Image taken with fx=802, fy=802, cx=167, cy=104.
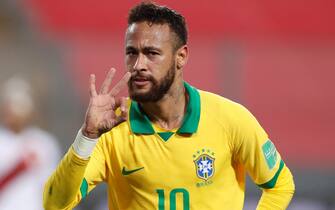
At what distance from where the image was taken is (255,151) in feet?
10.8

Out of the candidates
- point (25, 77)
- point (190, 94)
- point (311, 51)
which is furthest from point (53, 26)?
point (190, 94)

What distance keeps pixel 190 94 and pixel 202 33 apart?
3.90 m

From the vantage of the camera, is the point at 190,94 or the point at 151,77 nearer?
the point at 151,77

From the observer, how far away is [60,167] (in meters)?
3.00

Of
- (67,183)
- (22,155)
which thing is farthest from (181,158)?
(22,155)

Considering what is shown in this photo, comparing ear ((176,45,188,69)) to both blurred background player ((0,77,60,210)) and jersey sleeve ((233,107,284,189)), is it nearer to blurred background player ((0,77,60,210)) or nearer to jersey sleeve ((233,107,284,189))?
jersey sleeve ((233,107,284,189))

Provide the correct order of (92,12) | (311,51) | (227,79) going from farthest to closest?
(92,12), (311,51), (227,79)

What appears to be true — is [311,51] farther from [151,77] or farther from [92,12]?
[151,77]

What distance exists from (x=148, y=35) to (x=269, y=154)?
719mm

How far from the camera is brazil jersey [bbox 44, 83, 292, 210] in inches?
127

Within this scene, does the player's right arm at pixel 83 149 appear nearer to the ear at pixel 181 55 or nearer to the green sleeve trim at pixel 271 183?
the ear at pixel 181 55

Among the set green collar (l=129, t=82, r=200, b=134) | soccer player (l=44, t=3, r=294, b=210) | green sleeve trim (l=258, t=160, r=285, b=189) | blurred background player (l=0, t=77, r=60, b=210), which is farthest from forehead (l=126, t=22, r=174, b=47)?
blurred background player (l=0, t=77, r=60, b=210)

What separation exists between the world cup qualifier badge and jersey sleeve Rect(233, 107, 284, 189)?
12 cm

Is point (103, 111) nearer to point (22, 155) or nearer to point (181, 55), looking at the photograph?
A: point (181, 55)
